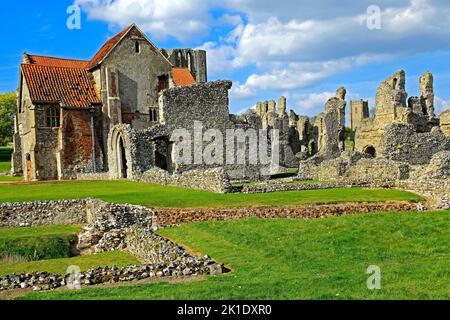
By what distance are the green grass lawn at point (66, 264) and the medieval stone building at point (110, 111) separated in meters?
22.4

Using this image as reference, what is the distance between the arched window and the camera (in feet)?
150

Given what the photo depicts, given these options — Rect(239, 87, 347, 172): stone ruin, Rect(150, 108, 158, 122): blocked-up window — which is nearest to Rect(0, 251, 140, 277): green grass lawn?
Rect(239, 87, 347, 172): stone ruin

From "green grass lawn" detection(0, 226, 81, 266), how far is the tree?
278ft

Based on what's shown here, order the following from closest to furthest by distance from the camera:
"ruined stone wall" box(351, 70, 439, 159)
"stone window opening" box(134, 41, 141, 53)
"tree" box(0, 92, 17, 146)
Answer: "ruined stone wall" box(351, 70, 439, 159) < "stone window opening" box(134, 41, 141, 53) < "tree" box(0, 92, 17, 146)

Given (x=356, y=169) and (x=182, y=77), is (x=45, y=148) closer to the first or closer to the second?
(x=182, y=77)

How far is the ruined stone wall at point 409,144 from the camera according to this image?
3556 cm

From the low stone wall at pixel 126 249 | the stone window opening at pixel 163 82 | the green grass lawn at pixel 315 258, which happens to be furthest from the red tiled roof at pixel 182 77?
the green grass lawn at pixel 315 258

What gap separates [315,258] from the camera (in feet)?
41.6

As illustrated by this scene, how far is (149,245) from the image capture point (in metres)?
14.9

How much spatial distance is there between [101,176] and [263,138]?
12790 millimetres

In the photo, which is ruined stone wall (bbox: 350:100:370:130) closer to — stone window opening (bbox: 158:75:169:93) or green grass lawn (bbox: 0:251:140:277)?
stone window opening (bbox: 158:75:169:93)

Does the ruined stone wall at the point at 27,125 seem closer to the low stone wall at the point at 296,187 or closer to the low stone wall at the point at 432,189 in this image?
the low stone wall at the point at 296,187
